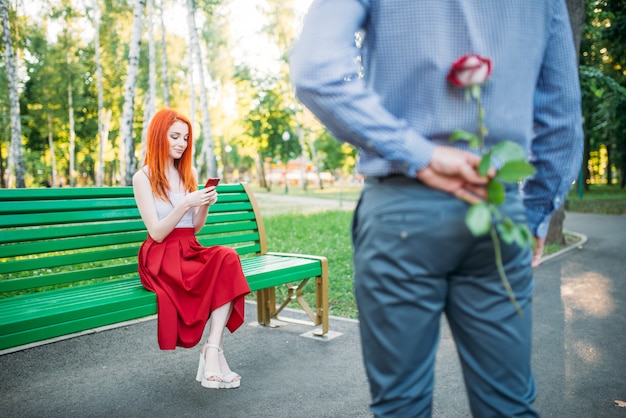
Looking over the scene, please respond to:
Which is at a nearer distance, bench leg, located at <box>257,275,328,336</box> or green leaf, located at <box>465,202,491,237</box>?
green leaf, located at <box>465,202,491,237</box>

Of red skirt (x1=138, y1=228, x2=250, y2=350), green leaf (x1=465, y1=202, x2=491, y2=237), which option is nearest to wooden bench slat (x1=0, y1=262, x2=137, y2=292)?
red skirt (x1=138, y1=228, x2=250, y2=350)

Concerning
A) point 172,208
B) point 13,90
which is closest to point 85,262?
point 172,208

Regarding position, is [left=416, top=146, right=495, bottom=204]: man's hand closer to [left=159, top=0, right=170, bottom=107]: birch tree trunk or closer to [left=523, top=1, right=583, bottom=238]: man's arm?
[left=523, top=1, right=583, bottom=238]: man's arm

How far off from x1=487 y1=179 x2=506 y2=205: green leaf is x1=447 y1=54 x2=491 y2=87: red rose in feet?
0.74

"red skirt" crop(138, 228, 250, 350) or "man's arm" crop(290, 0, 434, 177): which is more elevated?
"man's arm" crop(290, 0, 434, 177)

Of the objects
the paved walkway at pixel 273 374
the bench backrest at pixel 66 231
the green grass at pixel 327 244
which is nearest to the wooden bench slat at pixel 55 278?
the bench backrest at pixel 66 231

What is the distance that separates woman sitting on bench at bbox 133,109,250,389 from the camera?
3.61 m

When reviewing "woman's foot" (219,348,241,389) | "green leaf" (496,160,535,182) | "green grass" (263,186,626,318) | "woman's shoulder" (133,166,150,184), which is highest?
"green leaf" (496,160,535,182)

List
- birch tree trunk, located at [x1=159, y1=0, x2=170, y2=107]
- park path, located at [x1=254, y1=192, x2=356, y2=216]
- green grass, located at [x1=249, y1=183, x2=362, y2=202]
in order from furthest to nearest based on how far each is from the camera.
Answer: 1. green grass, located at [x1=249, y1=183, x2=362, y2=202]
2. birch tree trunk, located at [x1=159, y1=0, x2=170, y2=107]
3. park path, located at [x1=254, y1=192, x2=356, y2=216]

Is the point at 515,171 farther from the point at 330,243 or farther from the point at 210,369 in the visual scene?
the point at 330,243

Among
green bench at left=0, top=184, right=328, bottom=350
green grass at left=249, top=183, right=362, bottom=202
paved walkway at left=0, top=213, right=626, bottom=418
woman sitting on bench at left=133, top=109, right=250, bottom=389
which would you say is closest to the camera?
green bench at left=0, top=184, right=328, bottom=350

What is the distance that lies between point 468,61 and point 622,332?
426cm

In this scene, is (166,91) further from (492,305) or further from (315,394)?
(492,305)

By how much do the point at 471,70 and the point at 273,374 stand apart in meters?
3.02
